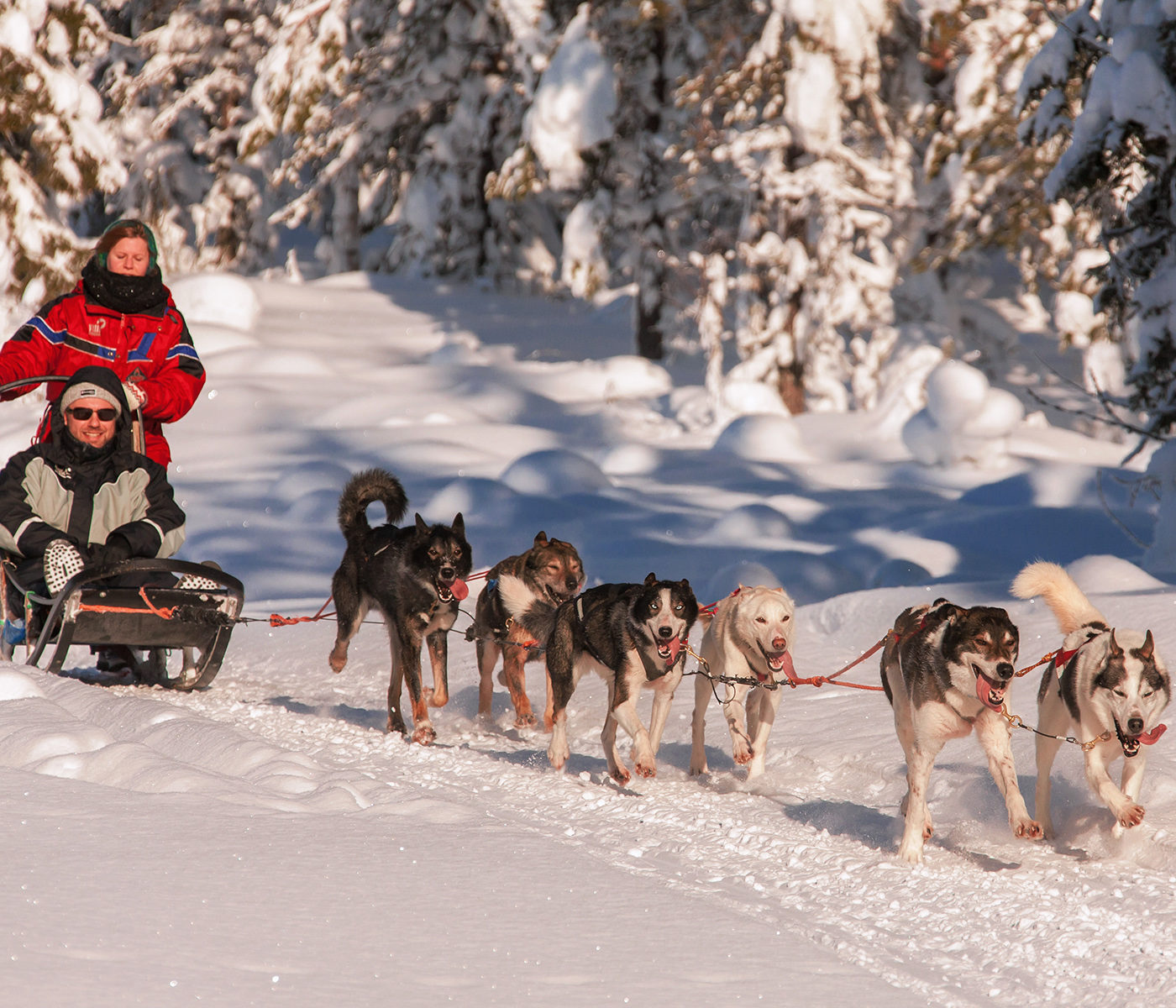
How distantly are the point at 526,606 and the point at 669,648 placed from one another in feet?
3.43

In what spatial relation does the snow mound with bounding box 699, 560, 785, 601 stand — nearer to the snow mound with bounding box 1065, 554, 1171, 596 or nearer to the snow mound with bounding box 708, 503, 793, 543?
the snow mound with bounding box 1065, 554, 1171, 596

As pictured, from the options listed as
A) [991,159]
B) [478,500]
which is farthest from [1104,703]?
[991,159]

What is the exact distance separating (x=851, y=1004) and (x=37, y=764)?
2879 millimetres

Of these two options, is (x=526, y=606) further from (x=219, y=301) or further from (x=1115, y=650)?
(x=219, y=301)

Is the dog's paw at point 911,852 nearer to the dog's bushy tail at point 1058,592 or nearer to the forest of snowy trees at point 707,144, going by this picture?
the dog's bushy tail at point 1058,592

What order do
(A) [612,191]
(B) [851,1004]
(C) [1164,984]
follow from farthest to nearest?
(A) [612,191] → (C) [1164,984] → (B) [851,1004]

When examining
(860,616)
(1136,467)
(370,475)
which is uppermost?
(1136,467)

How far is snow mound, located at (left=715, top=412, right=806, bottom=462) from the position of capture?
51.6 ft

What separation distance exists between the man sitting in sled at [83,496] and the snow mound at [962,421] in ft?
33.7

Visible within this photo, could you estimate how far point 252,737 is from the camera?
5.30m

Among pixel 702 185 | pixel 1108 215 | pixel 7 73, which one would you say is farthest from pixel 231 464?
pixel 1108 215

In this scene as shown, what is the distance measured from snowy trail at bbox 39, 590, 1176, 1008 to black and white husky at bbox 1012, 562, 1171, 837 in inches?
7.6

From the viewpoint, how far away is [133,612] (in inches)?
253

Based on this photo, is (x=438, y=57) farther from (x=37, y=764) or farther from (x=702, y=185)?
(x=37, y=764)
